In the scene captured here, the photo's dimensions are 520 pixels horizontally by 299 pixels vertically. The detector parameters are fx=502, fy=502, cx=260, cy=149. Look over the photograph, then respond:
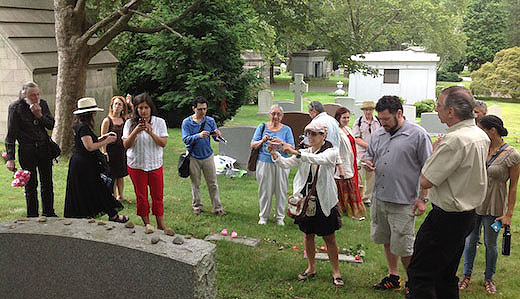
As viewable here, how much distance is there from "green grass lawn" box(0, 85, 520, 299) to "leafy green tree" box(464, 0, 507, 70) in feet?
Answer: 147

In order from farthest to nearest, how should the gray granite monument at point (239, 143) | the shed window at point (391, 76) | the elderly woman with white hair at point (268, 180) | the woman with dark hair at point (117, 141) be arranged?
the shed window at point (391, 76) → the gray granite monument at point (239, 143) → the woman with dark hair at point (117, 141) → the elderly woman with white hair at point (268, 180)

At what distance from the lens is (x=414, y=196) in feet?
16.9

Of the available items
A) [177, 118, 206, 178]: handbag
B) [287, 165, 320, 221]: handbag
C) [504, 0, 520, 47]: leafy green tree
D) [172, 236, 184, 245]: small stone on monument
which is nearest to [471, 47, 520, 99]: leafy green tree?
[504, 0, 520, 47]: leafy green tree

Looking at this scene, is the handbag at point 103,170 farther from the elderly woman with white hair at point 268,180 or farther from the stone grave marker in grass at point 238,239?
the elderly woman with white hair at point 268,180

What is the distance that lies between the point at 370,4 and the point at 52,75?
25.3 m

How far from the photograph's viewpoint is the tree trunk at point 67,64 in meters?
11.8

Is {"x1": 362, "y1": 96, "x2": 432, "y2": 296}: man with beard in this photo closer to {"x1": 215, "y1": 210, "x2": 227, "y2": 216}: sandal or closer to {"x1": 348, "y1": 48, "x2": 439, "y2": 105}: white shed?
{"x1": 215, "y1": 210, "x2": 227, "y2": 216}: sandal

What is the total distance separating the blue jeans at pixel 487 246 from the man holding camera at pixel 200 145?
13.1 ft

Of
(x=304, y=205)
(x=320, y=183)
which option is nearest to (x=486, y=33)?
(x=320, y=183)

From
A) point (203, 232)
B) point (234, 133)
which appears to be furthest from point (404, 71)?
point (203, 232)

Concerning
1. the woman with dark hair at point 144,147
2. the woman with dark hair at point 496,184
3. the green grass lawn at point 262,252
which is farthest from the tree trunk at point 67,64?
the woman with dark hair at point 496,184

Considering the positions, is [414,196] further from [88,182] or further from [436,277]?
[88,182]

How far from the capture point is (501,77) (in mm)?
33688

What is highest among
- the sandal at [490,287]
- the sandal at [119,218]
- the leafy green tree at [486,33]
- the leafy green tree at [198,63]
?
the leafy green tree at [486,33]
